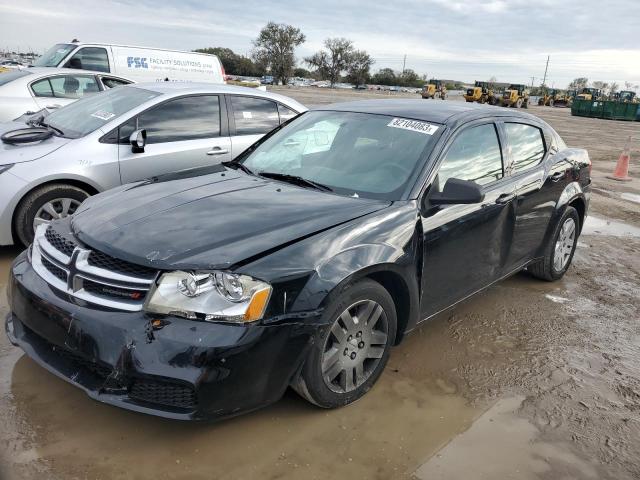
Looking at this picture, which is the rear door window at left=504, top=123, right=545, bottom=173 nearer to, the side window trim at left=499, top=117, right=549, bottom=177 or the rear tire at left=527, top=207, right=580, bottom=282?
the side window trim at left=499, top=117, right=549, bottom=177

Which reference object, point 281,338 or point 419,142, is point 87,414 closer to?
point 281,338

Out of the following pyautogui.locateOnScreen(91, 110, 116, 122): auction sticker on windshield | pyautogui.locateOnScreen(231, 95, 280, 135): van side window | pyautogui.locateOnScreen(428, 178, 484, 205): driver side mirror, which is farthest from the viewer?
pyautogui.locateOnScreen(231, 95, 280, 135): van side window

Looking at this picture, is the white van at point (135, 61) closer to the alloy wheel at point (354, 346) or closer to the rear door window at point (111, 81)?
the rear door window at point (111, 81)

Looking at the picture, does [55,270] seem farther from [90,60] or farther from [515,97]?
[515,97]

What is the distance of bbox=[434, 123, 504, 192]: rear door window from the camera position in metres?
3.49

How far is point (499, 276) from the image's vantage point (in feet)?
13.5

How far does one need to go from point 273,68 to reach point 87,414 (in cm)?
8690

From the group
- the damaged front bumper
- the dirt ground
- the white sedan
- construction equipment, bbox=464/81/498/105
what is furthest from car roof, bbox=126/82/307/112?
construction equipment, bbox=464/81/498/105

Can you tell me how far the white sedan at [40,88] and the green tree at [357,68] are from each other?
95.0 metres

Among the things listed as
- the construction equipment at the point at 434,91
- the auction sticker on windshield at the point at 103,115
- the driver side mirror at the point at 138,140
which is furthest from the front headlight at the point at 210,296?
the construction equipment at the point at 434,91

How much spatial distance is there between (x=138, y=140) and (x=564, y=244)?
4095 millimetres

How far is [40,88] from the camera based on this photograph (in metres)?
8.51

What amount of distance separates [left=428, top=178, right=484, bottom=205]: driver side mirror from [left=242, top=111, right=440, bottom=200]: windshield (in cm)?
20

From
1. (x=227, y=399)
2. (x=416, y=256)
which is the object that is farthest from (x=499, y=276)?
(x=227, y=399)
